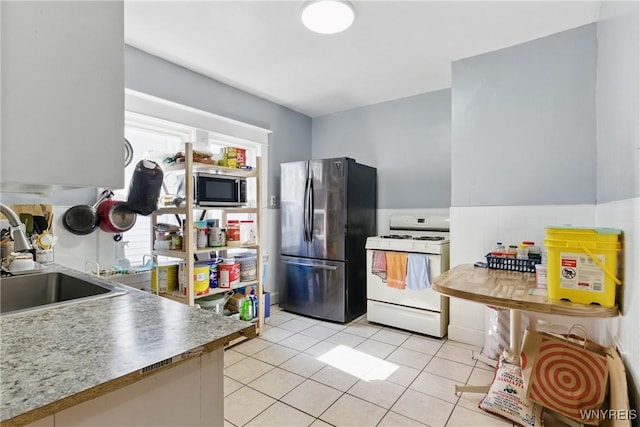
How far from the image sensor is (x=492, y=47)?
2551 millimetres

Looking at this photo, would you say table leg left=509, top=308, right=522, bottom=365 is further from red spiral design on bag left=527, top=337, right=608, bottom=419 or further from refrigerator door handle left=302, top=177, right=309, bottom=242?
refrigerator door handle left=302, top=177, right=309, bottom=242

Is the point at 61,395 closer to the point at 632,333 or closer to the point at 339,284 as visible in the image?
the point at 632,333

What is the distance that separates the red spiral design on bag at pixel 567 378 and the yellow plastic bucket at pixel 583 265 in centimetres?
37

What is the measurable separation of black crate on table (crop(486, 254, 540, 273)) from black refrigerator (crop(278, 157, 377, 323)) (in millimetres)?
1381

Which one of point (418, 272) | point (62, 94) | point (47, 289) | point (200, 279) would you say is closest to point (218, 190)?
point (200, 279)

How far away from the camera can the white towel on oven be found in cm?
286

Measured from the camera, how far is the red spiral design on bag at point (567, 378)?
1.54 meters

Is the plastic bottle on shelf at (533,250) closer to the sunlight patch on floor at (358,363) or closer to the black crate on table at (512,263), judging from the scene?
the black crate on table at (512,263)

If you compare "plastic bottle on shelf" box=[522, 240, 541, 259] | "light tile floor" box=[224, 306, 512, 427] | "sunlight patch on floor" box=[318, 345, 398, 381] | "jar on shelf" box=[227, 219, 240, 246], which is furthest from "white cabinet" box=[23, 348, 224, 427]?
"plastic bottle on shelf" box=[522, 240, 541, 259]

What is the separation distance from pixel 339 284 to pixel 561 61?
2.61 metres

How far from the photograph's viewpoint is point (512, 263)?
7.16ft

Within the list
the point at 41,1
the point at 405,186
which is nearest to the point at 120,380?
the point at 41,1

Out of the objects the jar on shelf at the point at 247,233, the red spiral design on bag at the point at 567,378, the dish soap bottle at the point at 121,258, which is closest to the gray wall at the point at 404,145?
the jar on shelf at the point at 247,233

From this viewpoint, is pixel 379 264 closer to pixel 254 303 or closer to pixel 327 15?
pixel 254 303
